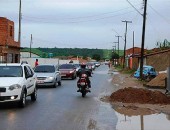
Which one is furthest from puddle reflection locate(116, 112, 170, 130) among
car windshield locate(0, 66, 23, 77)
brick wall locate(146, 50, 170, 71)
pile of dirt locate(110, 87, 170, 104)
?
brick wall locate(146, 50, 170, 71)

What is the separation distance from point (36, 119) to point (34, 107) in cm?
342

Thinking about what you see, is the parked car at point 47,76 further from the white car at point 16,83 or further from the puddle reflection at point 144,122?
the puddle reflection at point 144,122

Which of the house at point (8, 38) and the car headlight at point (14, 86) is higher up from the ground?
the house at point (8, 38)

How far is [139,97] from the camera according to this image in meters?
19.0

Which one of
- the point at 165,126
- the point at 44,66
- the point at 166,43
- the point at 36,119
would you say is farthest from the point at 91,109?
the point at 166,43

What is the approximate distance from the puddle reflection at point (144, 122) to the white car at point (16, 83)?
12.0ft

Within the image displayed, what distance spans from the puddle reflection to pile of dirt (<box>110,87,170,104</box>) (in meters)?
4.10

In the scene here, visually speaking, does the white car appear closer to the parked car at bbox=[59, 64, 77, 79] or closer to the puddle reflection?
the puddle reflection

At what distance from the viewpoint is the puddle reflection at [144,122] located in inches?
447

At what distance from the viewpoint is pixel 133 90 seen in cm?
1980

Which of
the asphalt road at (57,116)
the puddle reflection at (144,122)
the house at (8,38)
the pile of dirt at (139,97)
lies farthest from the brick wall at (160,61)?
the puddle reflection at (144,122)

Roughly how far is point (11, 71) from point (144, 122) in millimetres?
6655

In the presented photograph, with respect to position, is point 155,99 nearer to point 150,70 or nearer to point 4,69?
point 4,69

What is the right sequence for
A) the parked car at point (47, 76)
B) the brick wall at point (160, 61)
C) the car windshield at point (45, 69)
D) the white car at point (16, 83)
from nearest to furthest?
the white car at point (16, 83)
the parked car at point (47, 76)
the car windshield at point (45, 69)
the brick wall at point (160, 61)
